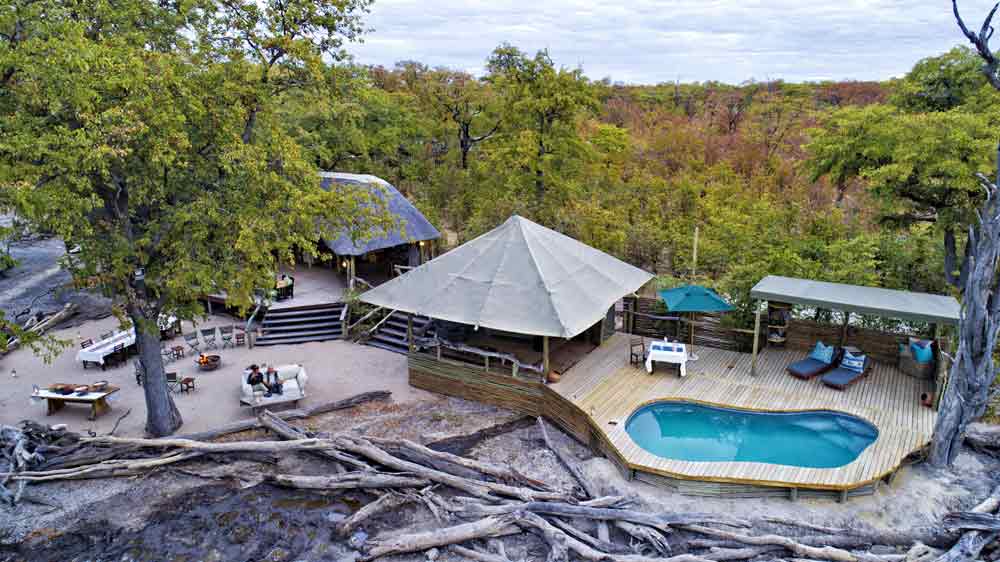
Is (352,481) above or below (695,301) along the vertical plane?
below

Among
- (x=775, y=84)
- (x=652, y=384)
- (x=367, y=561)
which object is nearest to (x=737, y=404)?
(x=652, y=384)

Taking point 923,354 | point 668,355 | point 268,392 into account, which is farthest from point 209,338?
point 923,354

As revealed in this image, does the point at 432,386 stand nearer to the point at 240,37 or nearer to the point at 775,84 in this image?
the point at 240,37

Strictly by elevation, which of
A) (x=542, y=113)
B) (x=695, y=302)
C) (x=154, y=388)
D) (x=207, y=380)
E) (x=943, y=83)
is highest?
(x=943, y=83)

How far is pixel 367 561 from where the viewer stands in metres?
8.32

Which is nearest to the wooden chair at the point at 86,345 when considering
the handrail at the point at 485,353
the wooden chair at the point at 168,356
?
the wooden chair at the point at 168,356

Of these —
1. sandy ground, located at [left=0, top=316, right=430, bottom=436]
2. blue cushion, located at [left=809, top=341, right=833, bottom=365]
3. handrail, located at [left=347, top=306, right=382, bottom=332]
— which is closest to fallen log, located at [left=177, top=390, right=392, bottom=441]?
sandy ground, located at [left=0, top=316, right=430, bottom=436]

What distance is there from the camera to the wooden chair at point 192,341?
15875mm

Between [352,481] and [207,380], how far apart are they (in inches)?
248

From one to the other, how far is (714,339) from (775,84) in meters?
44.7

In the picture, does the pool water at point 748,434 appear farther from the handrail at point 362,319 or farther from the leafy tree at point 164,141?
the handrail at point 362,319

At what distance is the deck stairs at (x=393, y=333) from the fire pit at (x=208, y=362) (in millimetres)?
3774

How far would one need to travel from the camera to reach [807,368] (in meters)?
12.7

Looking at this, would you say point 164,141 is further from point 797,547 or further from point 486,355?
point 797,547
